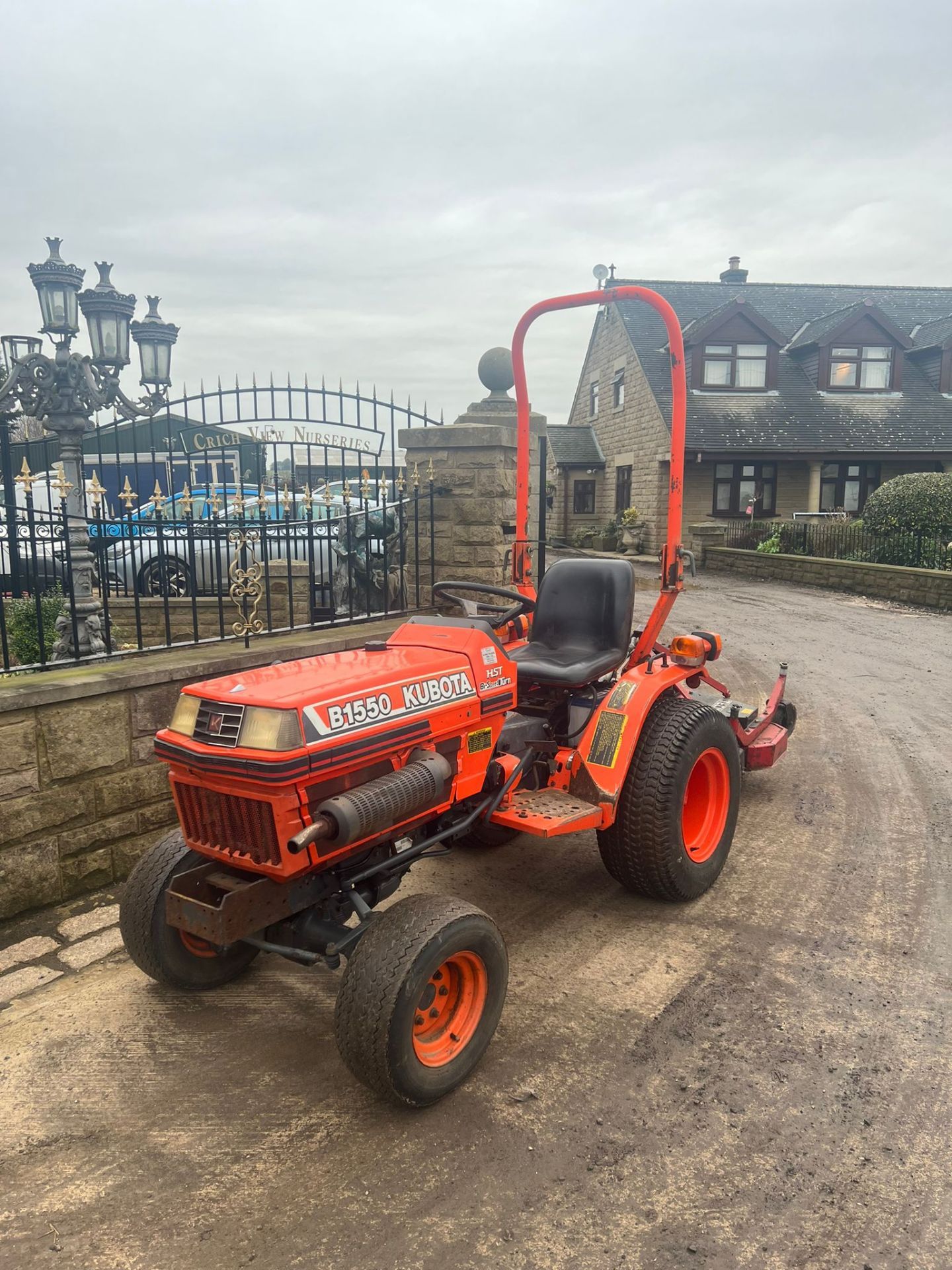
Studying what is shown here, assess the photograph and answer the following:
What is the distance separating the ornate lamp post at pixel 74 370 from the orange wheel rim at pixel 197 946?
2821 millimetres

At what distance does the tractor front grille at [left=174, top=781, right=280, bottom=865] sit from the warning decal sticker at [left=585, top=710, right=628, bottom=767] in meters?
1.43

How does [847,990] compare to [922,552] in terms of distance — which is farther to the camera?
[922,552]

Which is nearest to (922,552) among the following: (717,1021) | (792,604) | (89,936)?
(792,604)

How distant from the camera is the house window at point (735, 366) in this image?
69.4 ft

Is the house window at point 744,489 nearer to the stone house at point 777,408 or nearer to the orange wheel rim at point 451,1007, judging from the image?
the stone house at point 777,408

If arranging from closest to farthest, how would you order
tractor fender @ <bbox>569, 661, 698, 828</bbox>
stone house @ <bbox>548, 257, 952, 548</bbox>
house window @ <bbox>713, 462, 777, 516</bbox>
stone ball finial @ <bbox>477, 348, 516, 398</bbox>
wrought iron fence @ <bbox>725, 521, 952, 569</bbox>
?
tractor fender @ <bbox>569, 661, 698, 828</bbox> → stone ball finial @ <bbox>477, 348, 516, 398</bbox> → wrought iron fence @ <bbox>725, 521, 952, 569</bbox> → stone house @ <bbox>548, 257, 952, 548</bbox> → house window @ <bbox>713, 462, 777, 516</bbox>

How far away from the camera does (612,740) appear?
11.1ft

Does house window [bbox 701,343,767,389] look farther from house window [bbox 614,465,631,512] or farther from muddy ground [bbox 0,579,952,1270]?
muddy ground [bbox 0,579,952,1270]

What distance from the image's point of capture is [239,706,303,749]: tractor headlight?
2.32 metres

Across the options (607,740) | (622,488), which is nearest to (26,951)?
(607,740)

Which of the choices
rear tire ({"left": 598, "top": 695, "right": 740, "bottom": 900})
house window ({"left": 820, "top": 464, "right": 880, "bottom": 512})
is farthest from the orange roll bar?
house window ({"left": 820, "top": 464, "right": 880, "bottom": 512})

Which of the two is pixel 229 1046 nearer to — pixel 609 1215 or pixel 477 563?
pixel 609 1215

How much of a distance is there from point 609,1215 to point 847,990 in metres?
1.33

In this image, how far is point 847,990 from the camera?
296 cm
